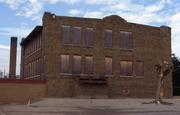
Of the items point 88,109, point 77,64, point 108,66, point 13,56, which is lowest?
point 88,109

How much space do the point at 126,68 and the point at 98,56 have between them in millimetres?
4756

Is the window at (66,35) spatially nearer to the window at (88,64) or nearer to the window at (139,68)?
the window at (88,64)

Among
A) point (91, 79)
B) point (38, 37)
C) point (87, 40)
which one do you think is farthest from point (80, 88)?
point (38, 37)

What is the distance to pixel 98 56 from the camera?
59.0 metres

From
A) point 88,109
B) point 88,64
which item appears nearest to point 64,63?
point 88,64

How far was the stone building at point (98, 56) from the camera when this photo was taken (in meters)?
56.5

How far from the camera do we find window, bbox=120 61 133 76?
60.6 meters

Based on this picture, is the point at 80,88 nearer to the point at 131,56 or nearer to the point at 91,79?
the point at 91,79

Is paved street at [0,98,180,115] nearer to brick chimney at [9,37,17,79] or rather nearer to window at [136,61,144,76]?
window at [136,61,144,76]

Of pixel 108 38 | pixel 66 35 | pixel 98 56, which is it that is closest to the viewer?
pixel 66 35

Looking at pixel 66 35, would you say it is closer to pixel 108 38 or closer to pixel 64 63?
pixel 64 63

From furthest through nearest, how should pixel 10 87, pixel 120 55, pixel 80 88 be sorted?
pixel 120 55, pixel 80 88, pixel 10 87

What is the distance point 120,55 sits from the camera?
60.4 metres

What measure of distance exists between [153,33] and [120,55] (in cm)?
660
